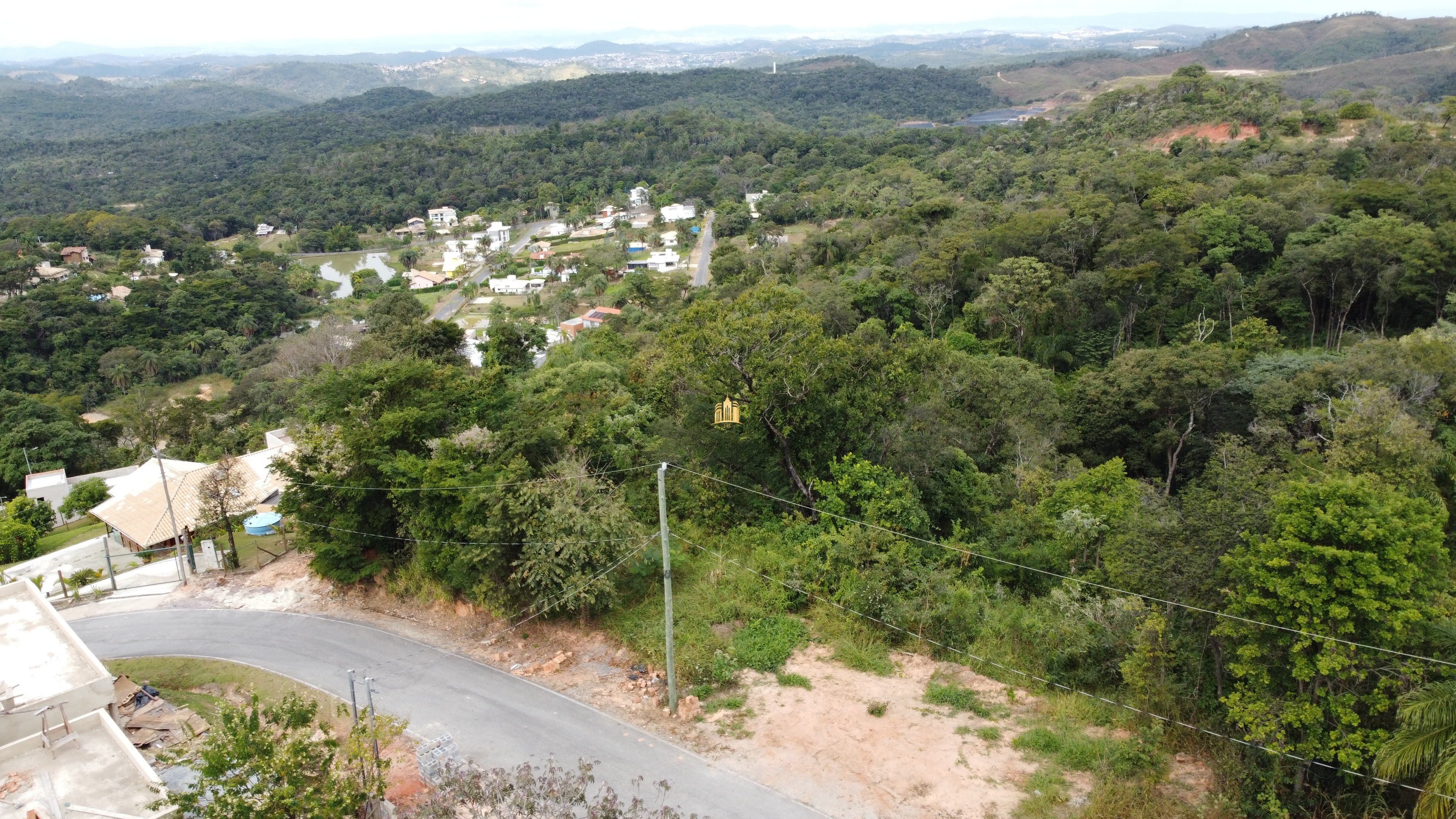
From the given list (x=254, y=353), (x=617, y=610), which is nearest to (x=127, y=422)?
(x=254, y=353)

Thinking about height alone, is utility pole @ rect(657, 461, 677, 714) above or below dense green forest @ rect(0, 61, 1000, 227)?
below

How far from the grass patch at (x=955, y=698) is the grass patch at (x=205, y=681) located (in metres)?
7.75

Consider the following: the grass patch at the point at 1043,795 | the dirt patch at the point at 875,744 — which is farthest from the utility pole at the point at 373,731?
the grass patch at the point at 1043,795

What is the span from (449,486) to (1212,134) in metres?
48.5

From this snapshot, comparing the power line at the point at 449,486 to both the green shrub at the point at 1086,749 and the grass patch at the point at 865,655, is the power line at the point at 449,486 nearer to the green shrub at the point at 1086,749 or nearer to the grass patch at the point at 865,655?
the grass patch at the point at 865,655

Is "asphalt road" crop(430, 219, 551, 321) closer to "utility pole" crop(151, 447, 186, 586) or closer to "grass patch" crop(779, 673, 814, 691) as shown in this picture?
"utility pole" crop(151, 447, 186, 586)

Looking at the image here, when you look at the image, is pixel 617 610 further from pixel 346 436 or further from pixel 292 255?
pixel 292 255

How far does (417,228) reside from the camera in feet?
286

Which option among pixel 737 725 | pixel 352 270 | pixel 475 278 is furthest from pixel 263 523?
pixel 352 270

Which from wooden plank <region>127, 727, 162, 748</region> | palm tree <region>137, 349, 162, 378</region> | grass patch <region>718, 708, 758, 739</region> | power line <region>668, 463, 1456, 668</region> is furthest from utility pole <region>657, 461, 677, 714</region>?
palm tree <region>137, 349, 162, 378</region>

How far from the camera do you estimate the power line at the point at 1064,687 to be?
281 inches

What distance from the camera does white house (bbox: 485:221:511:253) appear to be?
250 feet

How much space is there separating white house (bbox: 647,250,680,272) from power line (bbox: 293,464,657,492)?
4799 centimetres

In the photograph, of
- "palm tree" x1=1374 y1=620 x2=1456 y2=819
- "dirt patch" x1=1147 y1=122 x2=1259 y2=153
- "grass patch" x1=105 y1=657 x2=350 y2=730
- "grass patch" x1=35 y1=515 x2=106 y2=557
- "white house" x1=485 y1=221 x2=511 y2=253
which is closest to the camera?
"palm tree" x1=1374 y1=620 x2=1456 y2=819
